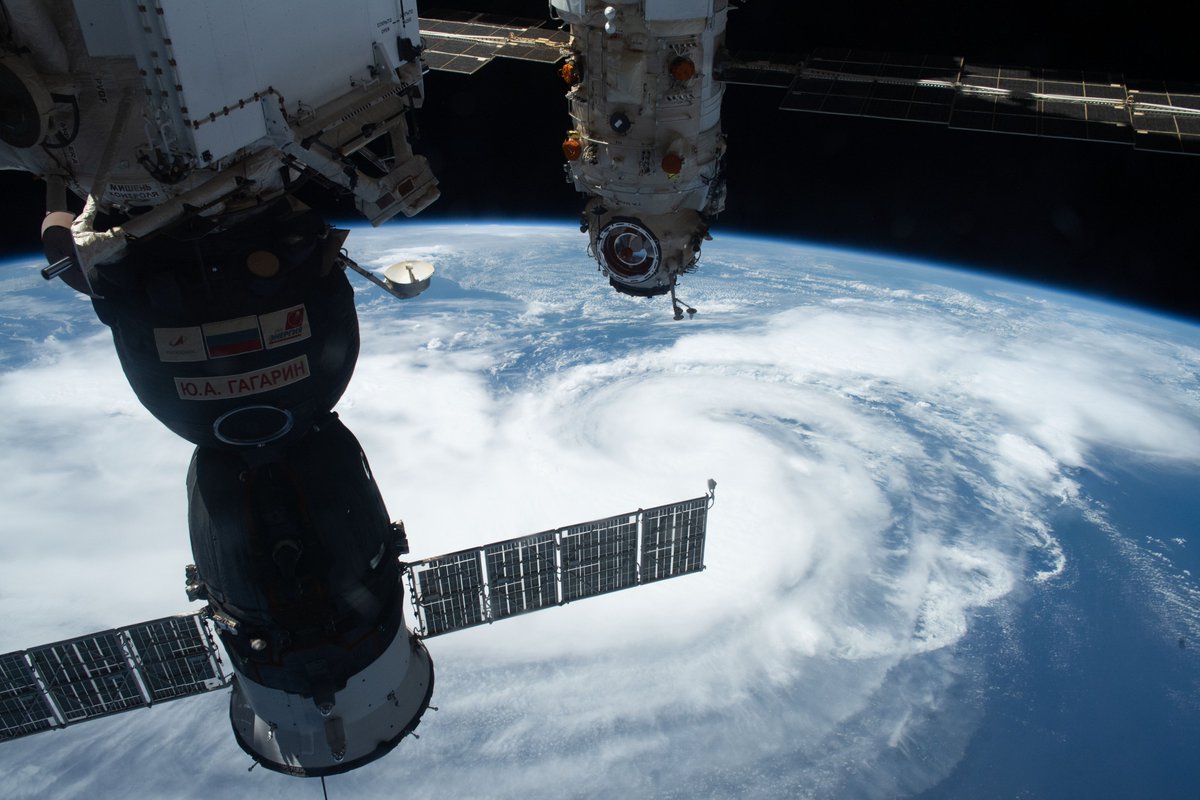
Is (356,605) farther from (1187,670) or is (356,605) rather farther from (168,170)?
(1187,670)

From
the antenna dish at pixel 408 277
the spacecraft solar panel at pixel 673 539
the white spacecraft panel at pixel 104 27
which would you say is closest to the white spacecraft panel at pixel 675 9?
the antenna dish at pixel 408 277

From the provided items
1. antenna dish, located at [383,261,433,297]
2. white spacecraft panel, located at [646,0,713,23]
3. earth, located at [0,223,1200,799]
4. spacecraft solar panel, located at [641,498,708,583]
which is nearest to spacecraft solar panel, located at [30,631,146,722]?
antenna dish, located at [383,261,433,297]

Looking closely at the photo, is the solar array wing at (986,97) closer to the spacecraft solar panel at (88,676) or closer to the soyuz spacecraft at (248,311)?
the soyuz spacecraft at (248,311)

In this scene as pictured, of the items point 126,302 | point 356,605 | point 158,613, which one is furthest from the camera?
point 158,613

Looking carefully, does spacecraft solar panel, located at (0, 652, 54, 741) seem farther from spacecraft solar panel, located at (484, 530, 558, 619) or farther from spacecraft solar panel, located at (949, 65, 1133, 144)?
spacecraft solar panel, located at (949, 65, 1133, 144)

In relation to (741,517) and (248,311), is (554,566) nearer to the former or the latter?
(248,311)

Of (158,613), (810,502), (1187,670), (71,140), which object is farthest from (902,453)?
(71,140)
